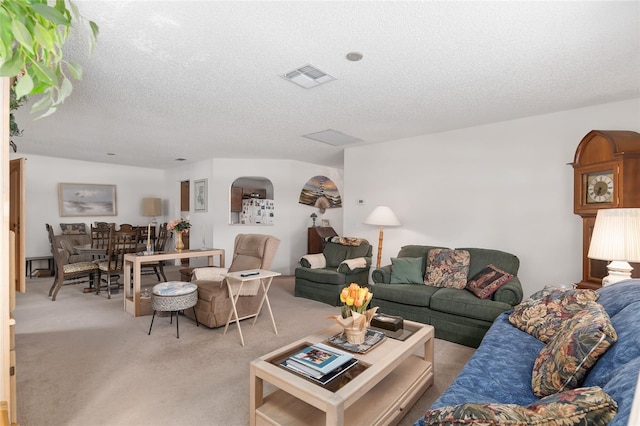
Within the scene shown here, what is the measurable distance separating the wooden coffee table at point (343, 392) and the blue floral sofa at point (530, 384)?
1.15 ft

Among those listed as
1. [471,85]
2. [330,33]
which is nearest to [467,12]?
[330,33]

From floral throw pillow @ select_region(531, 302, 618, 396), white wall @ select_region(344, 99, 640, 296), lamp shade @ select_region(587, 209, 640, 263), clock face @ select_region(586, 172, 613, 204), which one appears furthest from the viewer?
white wall @ select_region(344, 99, 640, 296)

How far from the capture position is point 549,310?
7.13 feet

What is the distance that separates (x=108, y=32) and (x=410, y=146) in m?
3.85

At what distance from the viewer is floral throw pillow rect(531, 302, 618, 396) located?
1331mm

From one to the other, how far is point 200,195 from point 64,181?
2800mm

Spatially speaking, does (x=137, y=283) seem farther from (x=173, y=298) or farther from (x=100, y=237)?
(x=100, y=237)

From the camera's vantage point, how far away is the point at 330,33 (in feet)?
6.61

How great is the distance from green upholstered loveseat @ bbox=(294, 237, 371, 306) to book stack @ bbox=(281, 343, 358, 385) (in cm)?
258

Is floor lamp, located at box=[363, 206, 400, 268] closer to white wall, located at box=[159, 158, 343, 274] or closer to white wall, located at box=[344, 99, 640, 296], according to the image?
white wall, located at box=[344, 99, 640, 296]

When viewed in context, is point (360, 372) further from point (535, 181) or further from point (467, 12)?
point (535, 181)

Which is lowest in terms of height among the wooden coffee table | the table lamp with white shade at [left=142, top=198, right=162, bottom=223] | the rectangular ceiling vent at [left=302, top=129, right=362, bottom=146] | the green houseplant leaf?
the wooden coffee table

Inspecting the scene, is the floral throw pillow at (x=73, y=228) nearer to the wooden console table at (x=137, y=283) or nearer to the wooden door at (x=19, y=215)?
the wooden console table at (x=137, y=283)

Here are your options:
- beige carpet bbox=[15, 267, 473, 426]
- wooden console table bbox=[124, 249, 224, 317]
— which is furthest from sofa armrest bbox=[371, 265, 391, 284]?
wooden console table bbox=[124, 249, 224, 317]
